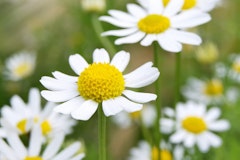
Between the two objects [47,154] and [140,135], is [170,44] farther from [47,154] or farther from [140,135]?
[140,135]

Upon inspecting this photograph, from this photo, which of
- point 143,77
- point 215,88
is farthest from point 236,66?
point 143,77

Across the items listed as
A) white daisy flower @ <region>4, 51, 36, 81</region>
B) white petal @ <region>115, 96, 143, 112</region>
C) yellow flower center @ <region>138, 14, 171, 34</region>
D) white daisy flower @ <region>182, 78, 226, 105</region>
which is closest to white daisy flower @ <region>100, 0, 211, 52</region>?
yellow flower center @ <region>138, 14, 171, 34</region>

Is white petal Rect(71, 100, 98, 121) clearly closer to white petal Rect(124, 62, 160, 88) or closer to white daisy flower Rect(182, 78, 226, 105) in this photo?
white petal Rect(124, 62, 160, 88)

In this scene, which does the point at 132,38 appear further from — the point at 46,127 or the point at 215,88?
the point at 215,88

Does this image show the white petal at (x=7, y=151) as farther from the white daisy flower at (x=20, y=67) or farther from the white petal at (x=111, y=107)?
the white daisy flower at (x=20, y=67)

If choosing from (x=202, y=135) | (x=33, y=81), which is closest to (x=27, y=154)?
(x=202, y=135)

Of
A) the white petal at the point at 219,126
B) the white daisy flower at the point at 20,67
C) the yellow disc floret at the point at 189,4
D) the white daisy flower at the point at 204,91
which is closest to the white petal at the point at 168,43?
the yellow disc floret at the point at 189,4

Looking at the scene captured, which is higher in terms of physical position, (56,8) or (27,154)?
(56,8)
